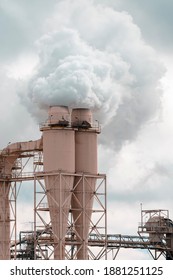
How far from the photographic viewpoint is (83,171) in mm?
99125

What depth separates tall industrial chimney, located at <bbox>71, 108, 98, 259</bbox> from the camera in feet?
324

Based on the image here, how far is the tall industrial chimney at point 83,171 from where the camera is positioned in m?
98.7

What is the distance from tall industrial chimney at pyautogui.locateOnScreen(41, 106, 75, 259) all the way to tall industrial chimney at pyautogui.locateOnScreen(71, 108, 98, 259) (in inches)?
52.1

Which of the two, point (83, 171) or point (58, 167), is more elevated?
point (58, 167)

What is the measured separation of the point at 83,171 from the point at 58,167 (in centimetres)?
316

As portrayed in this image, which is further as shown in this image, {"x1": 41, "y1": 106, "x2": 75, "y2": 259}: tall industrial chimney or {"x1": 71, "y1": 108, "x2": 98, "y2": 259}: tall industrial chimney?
{"x1": 71, "y1": 108, "x2": 98, "y2": 259}: tall industrial chimney

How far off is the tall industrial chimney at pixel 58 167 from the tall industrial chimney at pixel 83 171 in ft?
4.34

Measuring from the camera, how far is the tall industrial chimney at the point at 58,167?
96500 millimetres

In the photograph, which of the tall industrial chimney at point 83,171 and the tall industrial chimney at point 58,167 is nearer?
the tall industrial chimney at point 58,167

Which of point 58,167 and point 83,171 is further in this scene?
point 83,171
